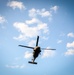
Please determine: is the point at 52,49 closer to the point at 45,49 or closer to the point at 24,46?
the point at 45,49

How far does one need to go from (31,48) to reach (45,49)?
4.06 metres

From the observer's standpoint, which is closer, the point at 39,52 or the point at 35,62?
the point at 39,52

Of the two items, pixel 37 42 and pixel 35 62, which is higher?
pixel 37 42

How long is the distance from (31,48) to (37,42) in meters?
3.75

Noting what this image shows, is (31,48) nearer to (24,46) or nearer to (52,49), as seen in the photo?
(24,46)

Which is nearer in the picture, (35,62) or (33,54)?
(33,54)

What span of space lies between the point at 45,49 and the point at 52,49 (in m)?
2.02

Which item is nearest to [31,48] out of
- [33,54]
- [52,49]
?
[33,54]

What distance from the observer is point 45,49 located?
64250 millimetres

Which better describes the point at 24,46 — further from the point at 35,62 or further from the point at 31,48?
the point at 35,62

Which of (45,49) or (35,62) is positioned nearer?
(45,49)

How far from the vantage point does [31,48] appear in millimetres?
64625

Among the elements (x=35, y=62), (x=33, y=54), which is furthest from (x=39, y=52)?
(x=35, y=62)

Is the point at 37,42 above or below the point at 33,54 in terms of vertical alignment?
above
